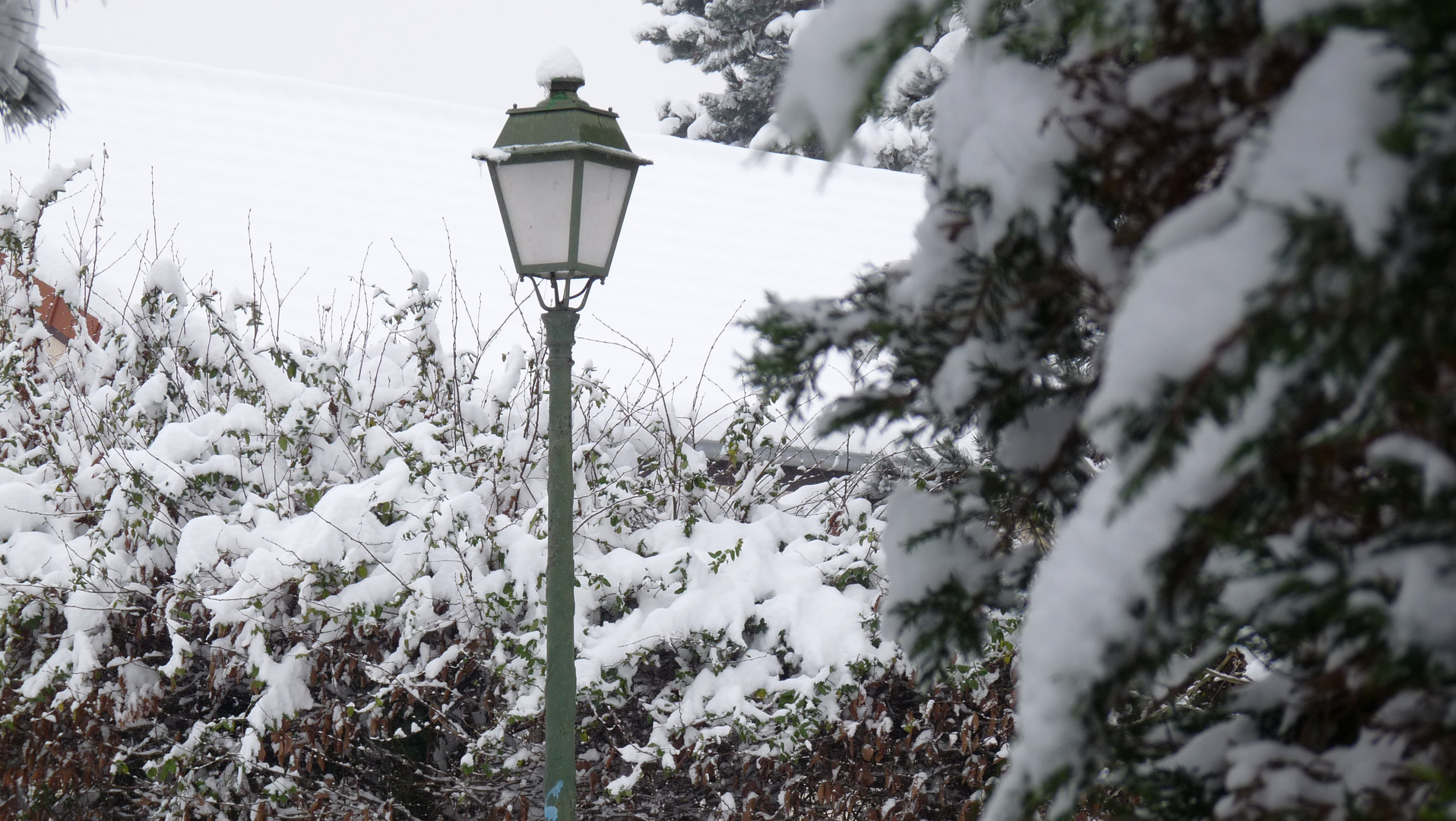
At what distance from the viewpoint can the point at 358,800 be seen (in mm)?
4820

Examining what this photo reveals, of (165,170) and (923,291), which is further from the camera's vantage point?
(165,170)

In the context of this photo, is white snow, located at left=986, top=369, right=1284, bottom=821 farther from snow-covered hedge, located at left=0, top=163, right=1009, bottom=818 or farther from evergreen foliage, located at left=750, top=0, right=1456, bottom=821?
snow-covered hedge, located at left=0, top=163, right=1009, bottom=818

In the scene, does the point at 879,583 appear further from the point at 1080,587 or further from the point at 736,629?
the point at 1080,587

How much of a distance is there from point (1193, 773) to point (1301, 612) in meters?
0.39

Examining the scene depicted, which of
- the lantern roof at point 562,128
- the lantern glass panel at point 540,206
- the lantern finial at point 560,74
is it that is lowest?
the lantern glass panel at point 540,206

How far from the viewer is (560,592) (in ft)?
12.3

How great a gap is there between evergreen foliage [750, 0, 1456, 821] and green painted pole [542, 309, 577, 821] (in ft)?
6.74

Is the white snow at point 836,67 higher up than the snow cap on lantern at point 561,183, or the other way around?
the snow cap on lantern at point 561,183

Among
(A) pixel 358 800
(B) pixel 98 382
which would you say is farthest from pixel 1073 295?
(B) pixel 98 382

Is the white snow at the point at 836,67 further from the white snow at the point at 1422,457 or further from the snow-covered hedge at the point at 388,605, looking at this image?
the snow-covered hedge at the point at 388,605

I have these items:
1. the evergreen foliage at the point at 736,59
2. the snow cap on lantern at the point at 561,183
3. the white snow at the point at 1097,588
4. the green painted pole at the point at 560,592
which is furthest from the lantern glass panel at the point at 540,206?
the evergreen foliage at the point at 736,59

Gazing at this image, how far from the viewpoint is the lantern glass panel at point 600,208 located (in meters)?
3.79

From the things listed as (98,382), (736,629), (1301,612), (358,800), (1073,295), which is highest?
(98,382)

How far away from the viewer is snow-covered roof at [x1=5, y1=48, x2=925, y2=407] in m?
7.91
